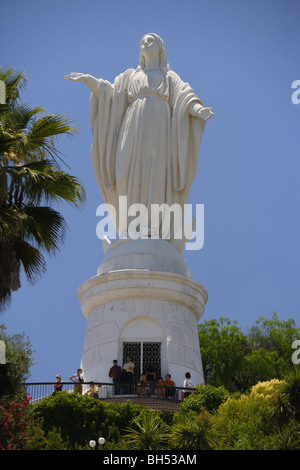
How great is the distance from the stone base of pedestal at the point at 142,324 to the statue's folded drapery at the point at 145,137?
2.72 meters

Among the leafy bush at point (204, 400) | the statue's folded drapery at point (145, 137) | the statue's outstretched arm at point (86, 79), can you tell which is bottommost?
the leafy bush at point (204, 400)

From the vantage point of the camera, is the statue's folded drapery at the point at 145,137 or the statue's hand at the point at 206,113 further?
the statue's folded drapery at the point at 145,137

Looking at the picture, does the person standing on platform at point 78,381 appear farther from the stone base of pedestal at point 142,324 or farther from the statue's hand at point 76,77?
the statue's hand at point 76,77

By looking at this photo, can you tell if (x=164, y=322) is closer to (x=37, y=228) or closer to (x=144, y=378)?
(x=144, y=378)

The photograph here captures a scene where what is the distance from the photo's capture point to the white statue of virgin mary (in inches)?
1129

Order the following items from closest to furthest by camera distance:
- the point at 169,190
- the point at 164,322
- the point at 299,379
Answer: the point at 299,379 < the point at 164,322 < the point at 169,190

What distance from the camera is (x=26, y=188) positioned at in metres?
19.5

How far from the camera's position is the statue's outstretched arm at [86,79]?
29678 mm

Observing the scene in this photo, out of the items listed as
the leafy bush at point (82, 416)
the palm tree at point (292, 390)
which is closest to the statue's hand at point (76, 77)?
the leafy bush at point (82, 416)

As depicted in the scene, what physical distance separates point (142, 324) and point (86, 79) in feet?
29.3

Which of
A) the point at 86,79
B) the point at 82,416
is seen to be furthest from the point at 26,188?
the point at 86,79

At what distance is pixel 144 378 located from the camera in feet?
78.9
